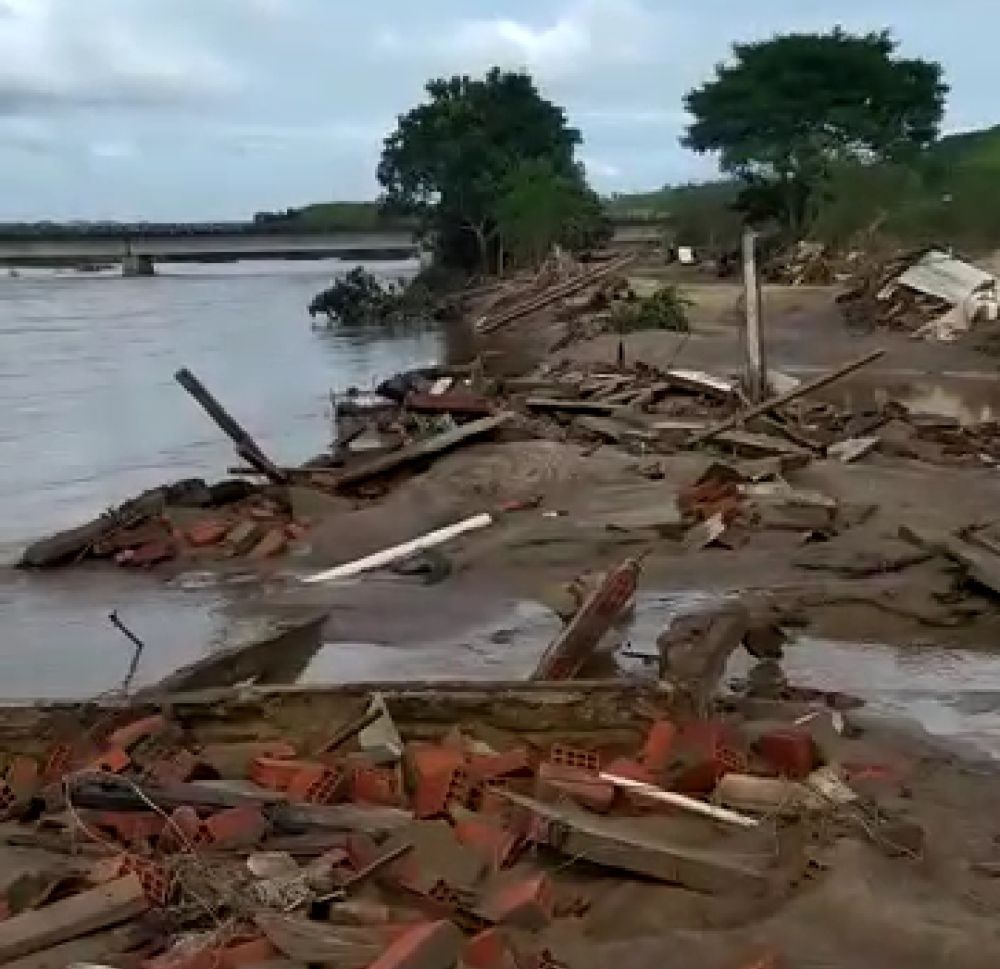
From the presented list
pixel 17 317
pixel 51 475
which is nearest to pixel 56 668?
pixel 51 475

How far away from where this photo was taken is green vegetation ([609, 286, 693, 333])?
Result: 3859cm

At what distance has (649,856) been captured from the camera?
22.0ft

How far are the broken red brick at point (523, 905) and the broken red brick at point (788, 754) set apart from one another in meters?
1.77

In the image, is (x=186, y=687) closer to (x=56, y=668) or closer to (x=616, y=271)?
(x=56, y=668)

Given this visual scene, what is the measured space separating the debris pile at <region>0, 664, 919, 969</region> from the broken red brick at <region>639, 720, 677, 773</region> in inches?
0.4

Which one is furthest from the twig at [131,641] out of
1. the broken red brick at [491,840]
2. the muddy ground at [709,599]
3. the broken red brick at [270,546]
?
the broken red brick at [491,840]

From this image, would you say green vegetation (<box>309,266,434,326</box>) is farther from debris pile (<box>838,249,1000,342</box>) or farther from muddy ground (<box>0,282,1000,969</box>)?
muddy ground (<box>0,282,1000,969</box>)

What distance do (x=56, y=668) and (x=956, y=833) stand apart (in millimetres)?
7312

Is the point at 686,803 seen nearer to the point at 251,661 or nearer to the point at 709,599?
the point at 251,661

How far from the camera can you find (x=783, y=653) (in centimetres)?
1152

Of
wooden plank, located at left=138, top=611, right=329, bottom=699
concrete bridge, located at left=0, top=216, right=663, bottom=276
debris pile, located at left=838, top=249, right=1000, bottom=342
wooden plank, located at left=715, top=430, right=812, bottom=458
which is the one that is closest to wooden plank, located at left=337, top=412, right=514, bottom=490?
wooden plank, located at left=715, top=430, right=812, bottom=458

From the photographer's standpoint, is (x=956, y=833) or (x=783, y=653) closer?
(x=956, y=833)

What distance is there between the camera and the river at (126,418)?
13.6m

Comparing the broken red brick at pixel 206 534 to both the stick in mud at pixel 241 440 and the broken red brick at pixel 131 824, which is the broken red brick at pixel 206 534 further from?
the broken red brick at pixel 131 824
